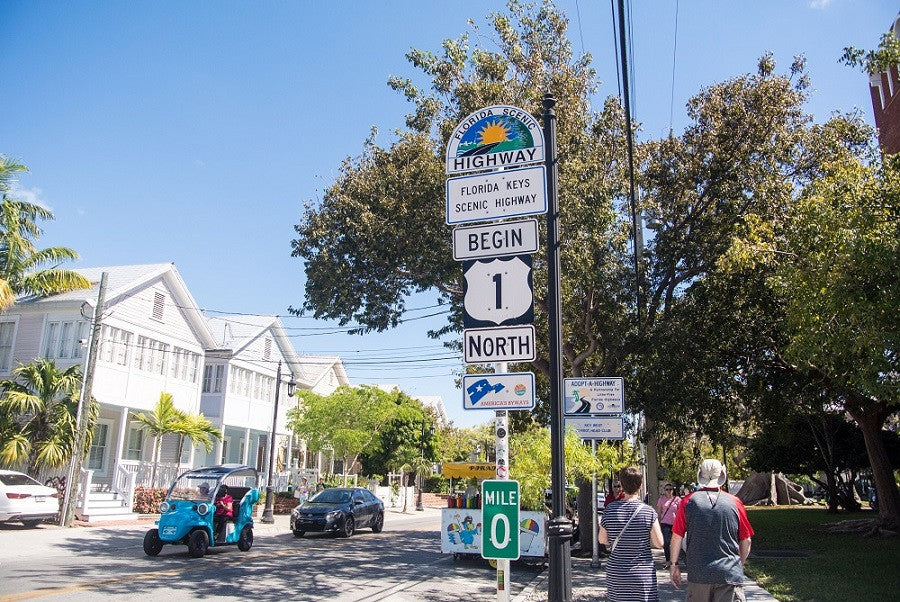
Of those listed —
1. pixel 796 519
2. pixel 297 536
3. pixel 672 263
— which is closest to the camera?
pixel 672 263

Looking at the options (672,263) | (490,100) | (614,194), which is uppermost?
(490,100)

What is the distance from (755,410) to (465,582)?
12813 mm

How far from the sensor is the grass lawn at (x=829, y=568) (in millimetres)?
10898

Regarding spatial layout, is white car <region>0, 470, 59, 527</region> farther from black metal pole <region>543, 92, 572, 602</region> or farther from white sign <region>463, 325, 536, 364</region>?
black metal pole <region>543, 92, 572, 602</region>

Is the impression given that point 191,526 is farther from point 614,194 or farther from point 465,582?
point 614,194

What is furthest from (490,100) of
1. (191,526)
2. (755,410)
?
(755,410)

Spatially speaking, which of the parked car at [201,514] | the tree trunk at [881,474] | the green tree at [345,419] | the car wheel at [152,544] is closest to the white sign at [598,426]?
the parked car at [201,514]

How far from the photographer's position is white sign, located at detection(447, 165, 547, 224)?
6.66m

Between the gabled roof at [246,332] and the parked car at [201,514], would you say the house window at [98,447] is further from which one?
the parked car at [201,514]

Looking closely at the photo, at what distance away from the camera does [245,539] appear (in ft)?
54.1

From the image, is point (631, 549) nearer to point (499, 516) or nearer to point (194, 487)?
point (499, 516)

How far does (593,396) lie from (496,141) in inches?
261

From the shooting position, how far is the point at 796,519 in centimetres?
2998

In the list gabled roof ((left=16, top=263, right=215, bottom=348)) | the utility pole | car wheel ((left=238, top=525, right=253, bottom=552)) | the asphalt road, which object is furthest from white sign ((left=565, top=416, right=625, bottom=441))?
gabled roof ((left=16, top=263, right=215, bottom=348))
